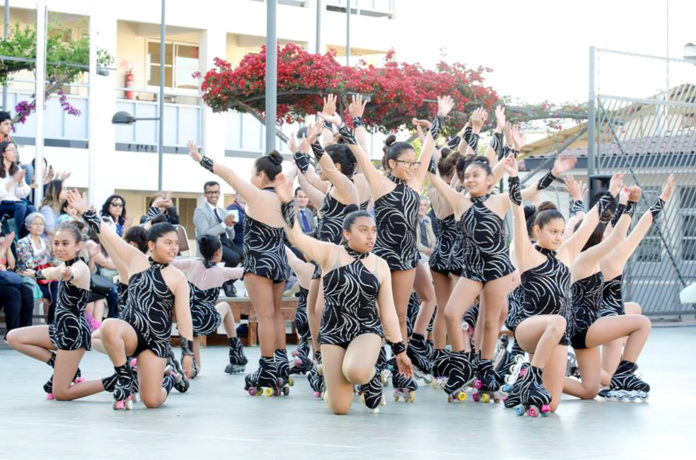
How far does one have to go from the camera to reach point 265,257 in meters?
10.4

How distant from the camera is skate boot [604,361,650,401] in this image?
10.1m

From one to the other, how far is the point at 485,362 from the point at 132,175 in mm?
25936

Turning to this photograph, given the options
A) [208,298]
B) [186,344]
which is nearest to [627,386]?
[186,344]

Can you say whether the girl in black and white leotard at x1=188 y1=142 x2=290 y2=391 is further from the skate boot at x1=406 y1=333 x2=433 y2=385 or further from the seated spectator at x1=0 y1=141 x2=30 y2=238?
the seated spectator at x1=0 y1=141 x2=30 y2=238

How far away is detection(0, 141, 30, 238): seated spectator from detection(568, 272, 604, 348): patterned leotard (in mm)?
8203

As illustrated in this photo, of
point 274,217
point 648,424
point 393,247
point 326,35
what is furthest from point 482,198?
point 326,35

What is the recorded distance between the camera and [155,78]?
36.3 m

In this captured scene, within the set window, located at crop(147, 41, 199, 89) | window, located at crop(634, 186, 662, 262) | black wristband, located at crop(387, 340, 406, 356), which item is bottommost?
black wristband, located at crop(387, 340, 406, 356)

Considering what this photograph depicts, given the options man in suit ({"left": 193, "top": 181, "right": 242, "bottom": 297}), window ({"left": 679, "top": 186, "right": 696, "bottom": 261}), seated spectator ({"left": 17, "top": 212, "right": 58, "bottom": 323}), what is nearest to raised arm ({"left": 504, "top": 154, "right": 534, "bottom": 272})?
seated spectator ({"left": 17, "top": 212, "right": 58, "bottom": 323})

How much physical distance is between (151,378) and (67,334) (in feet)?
3.03

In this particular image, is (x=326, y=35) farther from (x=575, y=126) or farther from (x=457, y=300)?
(x=457, y=300)

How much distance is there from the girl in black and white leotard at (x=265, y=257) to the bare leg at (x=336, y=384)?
4.25 ft

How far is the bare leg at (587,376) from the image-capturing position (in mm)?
10141

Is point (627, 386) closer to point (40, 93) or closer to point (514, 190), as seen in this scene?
point (514, 190)
